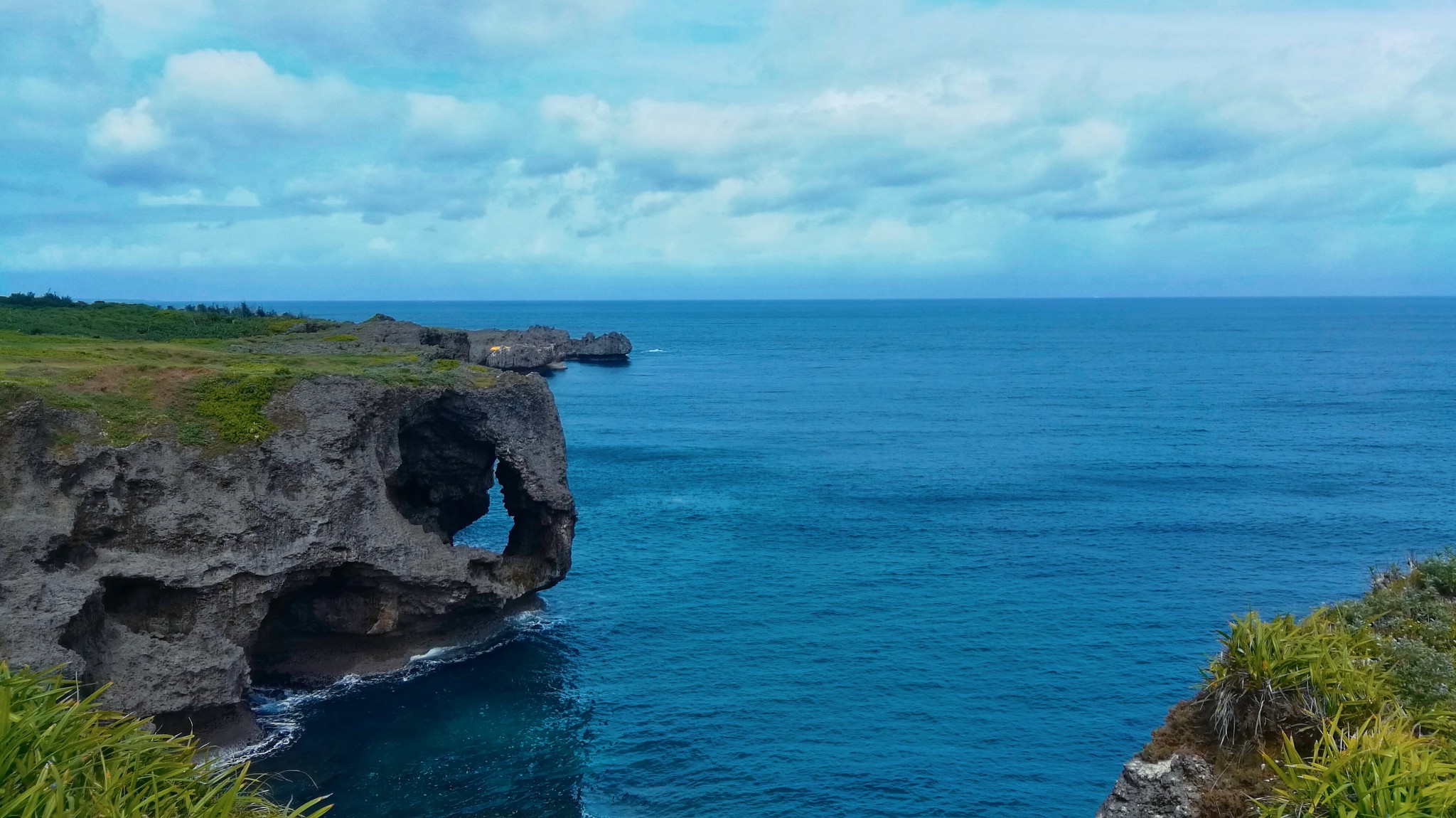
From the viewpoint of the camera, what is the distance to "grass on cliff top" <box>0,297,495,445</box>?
39438 millimetres

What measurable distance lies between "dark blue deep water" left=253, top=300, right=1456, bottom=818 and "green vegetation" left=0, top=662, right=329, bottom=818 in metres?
19.6

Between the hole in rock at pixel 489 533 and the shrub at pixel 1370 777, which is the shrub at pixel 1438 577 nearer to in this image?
the shrub at pixel 1370 777

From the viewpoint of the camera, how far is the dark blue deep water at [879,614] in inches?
1464

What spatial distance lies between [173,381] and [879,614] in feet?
111

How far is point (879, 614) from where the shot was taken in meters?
51.5

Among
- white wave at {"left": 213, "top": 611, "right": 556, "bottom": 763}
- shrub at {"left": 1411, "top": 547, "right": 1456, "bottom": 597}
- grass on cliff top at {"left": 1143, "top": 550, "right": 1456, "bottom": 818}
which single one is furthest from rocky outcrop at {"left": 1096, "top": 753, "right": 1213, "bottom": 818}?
white wave at {"left": 213, "top": 611, "right": 556, "bottom": 763}

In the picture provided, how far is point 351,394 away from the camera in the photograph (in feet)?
144

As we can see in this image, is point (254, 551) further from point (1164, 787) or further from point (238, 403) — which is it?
point (1164, 787)

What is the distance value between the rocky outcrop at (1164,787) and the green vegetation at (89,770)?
45.4 feet

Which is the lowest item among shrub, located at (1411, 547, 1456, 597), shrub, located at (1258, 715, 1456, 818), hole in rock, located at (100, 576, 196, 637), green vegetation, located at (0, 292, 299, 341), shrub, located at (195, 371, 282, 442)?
hole in rock, located at (100, 576, 196, 637)

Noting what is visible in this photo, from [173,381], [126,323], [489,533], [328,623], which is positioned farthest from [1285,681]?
[126,323]

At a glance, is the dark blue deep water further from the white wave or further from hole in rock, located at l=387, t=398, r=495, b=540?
hole in rock, located at l=387, t=398, r=495, b=540

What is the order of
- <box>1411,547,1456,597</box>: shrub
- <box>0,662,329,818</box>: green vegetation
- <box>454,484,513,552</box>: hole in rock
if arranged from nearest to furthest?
<box>0,662,329,818</box>: green vegetation < <box>1411,547,1456,597</box>: shrub < <box>454,484,513,552</box>: hole in rock

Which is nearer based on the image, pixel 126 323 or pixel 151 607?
pixel 151 607
